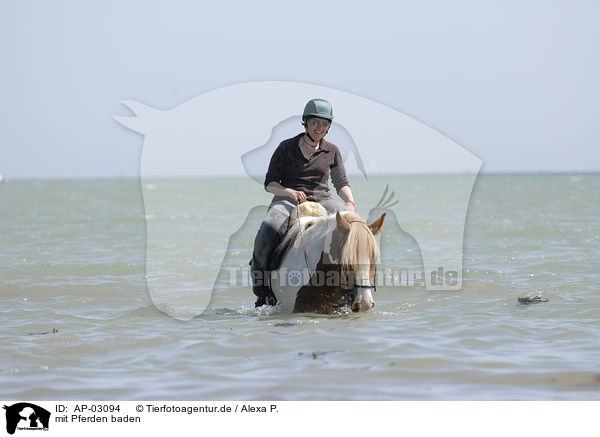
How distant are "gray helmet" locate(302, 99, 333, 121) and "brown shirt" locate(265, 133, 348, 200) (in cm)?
40

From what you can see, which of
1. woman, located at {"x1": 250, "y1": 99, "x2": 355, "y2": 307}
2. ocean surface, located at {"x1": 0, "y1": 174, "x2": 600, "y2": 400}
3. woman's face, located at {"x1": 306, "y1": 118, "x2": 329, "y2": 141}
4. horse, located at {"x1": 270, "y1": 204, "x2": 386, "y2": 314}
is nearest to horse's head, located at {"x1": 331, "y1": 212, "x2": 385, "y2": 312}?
horse, located at {"x1": 270, "y1": 204, "x2": 386, "y2": 314}

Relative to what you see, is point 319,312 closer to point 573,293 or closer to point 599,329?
point 599,329

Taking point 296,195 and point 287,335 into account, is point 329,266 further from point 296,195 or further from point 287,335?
point 296,195

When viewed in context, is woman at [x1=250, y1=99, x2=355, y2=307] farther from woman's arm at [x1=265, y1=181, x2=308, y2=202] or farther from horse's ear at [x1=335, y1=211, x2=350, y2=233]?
horse's ear at [x1=335, y1=211, x2=350, y2=233]

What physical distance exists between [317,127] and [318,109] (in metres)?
0.21

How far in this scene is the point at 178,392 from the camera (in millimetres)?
5508

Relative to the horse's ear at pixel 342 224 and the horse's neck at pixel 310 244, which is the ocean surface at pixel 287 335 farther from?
the horse's ear at pixel 342 224

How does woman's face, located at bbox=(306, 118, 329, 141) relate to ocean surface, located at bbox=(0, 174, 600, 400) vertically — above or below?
above
